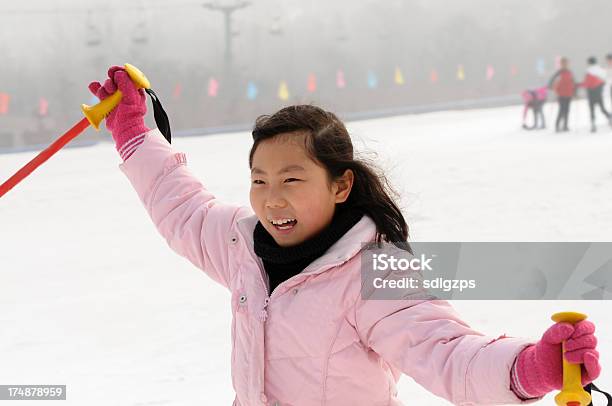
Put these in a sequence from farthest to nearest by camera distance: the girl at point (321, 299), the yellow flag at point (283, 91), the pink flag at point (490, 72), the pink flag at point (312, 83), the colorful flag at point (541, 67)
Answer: the colorful flag at point (541, 67)
the pink flag at point (490, 72)
the pink flag at point (312, 83)
the yellow flag at point (283, 91)
the girl at point (321, 299)

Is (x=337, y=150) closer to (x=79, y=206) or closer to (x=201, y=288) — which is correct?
(x=201, y=288)

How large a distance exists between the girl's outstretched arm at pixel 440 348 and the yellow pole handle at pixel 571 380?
97 mm

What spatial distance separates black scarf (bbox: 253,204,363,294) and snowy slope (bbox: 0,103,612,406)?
33 cm

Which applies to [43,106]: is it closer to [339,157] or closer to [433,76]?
[433,76]

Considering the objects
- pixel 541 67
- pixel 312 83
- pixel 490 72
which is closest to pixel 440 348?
pixel 312 83

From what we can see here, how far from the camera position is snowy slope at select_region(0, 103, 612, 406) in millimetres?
2936

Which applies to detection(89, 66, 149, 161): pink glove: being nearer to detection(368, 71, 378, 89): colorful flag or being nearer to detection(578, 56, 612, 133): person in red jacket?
detection(578, 56, 612, 133): person in red jacket

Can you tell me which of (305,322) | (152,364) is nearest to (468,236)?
(152,364)

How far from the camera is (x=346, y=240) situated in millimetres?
1536

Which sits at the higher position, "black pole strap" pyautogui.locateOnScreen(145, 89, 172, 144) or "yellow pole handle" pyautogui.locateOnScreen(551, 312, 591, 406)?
"black pole strap" pyautogui.locateOnScreen(145, 89, 172, 144)

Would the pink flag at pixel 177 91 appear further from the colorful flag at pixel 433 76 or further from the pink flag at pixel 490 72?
the pink flag at pixel 490 72

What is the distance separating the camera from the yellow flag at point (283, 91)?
1911 centimetres

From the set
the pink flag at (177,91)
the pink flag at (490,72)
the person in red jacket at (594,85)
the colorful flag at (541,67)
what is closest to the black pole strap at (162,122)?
the person in red jacket at (594,85)

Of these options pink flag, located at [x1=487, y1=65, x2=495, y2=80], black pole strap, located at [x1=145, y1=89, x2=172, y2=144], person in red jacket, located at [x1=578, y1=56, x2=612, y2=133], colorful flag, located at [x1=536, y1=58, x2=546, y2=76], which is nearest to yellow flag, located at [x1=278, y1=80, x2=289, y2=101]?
pink flag, located at [x1=487, y1=65, x2=495, y2=80]
